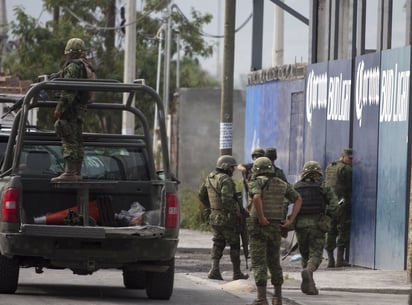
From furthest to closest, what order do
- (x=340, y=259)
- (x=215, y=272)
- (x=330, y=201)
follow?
(x=340, y=259), (x=215, y=272), (x=330, y=201)

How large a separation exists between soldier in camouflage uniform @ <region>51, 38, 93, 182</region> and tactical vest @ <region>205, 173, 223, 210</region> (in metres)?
3.12

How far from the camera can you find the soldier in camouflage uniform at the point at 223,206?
16922 mm

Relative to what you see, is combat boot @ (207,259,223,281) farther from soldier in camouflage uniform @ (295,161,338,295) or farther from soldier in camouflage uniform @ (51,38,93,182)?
soldier in camouflage uniform @ (51,38,93,182)

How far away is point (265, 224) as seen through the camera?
43.9 feet

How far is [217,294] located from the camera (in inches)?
598

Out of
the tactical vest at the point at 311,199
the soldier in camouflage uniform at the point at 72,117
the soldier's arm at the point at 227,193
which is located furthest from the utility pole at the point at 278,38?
the soldier in camouflage uniform at the point at 72,117

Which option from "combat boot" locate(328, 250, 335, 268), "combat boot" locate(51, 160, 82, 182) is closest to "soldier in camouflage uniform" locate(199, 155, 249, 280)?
"combat boot" locate(328, 250, 335, 268)

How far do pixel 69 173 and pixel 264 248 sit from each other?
224 centimetres

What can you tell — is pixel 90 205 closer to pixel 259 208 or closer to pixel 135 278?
pixel 135 278

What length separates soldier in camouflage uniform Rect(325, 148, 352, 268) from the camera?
19656 millimetres

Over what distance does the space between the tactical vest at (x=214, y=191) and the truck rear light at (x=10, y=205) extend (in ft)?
13.6

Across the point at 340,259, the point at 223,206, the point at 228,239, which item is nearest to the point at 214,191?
the point at 223,206

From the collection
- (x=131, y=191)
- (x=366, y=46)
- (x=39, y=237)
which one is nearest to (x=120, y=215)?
(x=131, y=191)

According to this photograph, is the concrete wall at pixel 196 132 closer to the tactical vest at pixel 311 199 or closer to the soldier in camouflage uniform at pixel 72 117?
the tactical vest at pixel 311 199
